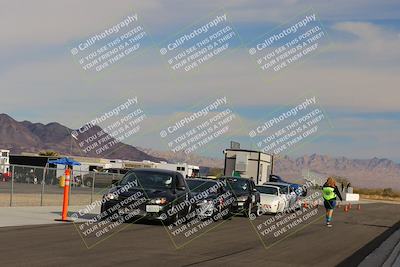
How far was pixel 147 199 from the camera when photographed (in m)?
19.1

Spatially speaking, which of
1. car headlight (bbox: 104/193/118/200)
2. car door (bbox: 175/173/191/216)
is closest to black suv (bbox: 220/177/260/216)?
car door (bbox: 175/173/191/216)

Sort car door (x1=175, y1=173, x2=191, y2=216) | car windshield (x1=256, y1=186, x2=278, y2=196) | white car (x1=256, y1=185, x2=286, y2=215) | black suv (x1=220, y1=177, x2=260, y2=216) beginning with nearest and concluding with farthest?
1. car door (x1=175, y1=173, x2=191, y2=216)
2. black suv (x1=220, y1=177, x2=260, y2=216)
3. white car (x1=256, y1=185, x2=286, y2=215)
4. car windshield (x1=256, y1=186, x2=278, y2=196)

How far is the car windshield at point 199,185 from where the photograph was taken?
961 inches

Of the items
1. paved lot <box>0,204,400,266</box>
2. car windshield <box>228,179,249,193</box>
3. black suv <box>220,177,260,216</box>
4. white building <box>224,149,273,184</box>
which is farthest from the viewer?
white building <box>224,149,273,184</box>

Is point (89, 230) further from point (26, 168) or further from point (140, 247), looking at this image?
point (26, 168)

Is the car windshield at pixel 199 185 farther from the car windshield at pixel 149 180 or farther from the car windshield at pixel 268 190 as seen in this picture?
the car windshield at pixel 268 190

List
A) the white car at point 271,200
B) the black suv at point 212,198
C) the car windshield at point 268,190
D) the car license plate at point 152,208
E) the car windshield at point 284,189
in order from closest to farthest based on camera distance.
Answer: the car license plate at point 152,208
the black suv at point 212,198
the white car at point 271,200
the car windshield at point 268,190
the car windshield at point 284,189

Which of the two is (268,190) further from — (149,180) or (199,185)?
(149,180)

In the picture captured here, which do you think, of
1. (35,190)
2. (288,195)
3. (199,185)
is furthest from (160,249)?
(288,195)

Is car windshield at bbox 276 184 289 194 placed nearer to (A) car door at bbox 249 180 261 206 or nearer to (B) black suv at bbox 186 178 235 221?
(A) car door at bbox 249 180 261 206

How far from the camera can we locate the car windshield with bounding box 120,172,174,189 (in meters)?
20.1

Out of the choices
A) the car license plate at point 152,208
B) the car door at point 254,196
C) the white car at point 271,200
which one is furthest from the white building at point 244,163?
the car license plate at point 152,208

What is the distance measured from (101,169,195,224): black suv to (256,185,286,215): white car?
9.31 m

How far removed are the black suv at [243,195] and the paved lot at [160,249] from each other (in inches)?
265
